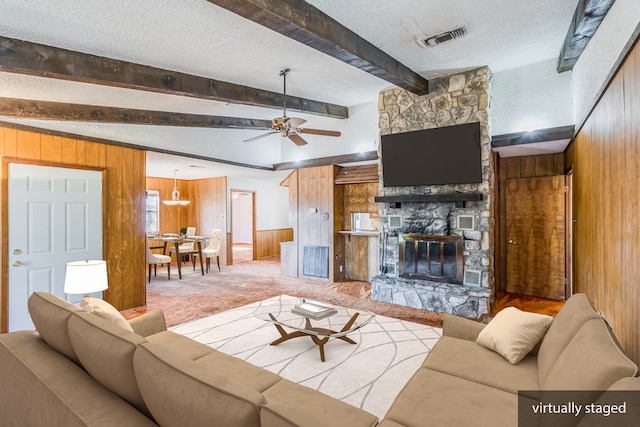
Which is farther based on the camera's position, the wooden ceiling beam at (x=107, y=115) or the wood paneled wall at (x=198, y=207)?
the wood paneled wall at (x=198, y=207)

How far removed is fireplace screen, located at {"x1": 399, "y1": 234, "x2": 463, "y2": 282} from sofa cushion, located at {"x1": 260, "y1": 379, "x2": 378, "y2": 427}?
11.5 ft

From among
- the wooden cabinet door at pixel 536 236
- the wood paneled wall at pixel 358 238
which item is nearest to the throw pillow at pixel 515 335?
the wooden cabinet door at pixel 536 236

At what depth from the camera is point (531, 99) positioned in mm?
4344

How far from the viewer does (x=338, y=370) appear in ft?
9.07

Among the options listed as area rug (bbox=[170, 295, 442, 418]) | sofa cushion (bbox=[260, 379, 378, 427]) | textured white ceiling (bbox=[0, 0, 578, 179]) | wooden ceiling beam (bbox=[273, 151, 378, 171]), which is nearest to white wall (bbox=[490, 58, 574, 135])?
textured white ceiling (bbox=[0, 0, 578, 179])

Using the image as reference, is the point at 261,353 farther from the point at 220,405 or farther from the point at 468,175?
the point at 468,175

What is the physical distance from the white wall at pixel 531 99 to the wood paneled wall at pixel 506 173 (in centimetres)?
111

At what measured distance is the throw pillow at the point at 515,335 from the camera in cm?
202

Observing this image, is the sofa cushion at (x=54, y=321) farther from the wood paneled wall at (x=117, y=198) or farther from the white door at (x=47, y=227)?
the wood paneled wall at (x=117, y=198)

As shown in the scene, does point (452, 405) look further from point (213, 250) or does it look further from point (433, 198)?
point (213, 250)

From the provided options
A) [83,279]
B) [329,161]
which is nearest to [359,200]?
[329,161]

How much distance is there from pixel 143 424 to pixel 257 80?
3.75 m

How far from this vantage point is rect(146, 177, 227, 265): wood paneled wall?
28.7 ft

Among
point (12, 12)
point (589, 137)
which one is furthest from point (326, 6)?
point (589, 137)
